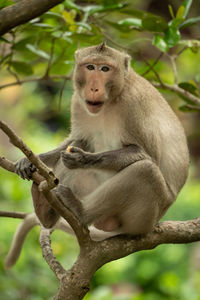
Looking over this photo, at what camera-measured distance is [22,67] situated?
3936 millimetres

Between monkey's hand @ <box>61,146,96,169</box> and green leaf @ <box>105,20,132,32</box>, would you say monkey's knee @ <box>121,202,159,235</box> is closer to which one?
monkey's hand @ <box>61,146,96,169</box>

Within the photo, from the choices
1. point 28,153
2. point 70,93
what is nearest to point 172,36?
point 28,153

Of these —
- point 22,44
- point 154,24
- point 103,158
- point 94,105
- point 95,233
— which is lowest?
point 95,233

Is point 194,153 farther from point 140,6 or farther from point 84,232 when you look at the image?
point 84,232

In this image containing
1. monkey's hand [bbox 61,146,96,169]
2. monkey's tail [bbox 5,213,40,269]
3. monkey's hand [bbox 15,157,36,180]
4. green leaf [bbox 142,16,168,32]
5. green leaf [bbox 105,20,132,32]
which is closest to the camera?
monkey's hand [bbox 15,157,36,180]

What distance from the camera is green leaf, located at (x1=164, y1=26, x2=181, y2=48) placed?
3.51 metres

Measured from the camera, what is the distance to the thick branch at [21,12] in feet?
7.59

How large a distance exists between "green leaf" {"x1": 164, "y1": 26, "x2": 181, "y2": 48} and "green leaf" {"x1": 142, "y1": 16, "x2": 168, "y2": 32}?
0.04 metres

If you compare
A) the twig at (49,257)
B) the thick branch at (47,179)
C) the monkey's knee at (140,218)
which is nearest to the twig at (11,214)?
the twig at (49,257)

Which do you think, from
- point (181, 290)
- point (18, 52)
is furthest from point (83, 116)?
point (181, 290)

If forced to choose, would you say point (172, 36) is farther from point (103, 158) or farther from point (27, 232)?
point (27, 232)

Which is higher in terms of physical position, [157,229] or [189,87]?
[189,87]

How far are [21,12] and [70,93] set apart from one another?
561 cm

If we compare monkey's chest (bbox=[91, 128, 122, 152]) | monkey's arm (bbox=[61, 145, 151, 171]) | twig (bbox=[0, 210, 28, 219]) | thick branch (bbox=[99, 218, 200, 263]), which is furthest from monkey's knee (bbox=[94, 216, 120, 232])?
twig (bbox=[0, 210, 28, 219])
